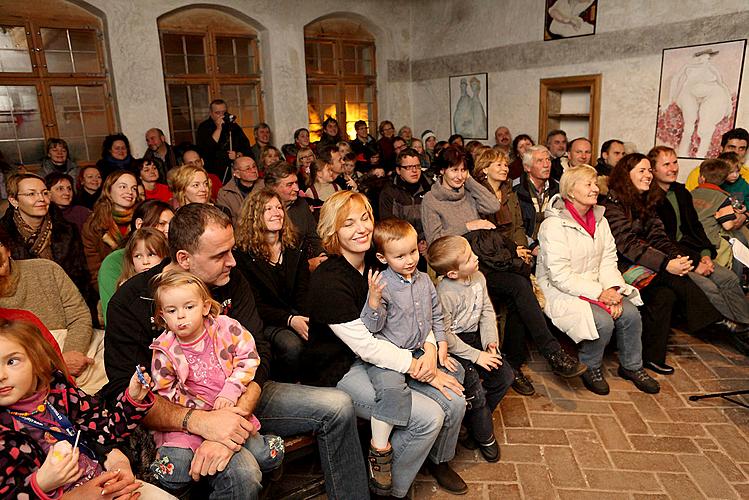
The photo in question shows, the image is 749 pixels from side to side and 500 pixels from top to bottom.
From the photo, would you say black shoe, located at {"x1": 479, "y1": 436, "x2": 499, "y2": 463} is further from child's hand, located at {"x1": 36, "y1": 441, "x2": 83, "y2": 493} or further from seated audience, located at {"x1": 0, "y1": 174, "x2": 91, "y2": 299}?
seated audience, located at {"x1": 0, "y1": 174, "x2": 91, "y2": 299}

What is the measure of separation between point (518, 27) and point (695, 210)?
17.4ft

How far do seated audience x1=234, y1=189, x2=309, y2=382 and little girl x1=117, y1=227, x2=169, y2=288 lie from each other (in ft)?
1.67

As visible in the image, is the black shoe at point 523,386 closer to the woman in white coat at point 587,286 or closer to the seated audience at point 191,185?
the woman in white coat at point 587,286

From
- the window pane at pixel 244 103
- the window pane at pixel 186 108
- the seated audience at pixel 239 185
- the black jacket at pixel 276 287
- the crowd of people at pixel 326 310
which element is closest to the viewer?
the crowd of people at pixel 326 310

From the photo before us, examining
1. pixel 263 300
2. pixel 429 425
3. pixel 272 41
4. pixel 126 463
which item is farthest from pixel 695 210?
pixel 272 41

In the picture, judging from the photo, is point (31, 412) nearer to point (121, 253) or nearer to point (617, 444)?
point (121, 253)

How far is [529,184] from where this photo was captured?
4684mm

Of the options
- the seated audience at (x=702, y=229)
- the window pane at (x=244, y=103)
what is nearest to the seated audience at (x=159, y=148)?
the window pane at (x=244, y=103)

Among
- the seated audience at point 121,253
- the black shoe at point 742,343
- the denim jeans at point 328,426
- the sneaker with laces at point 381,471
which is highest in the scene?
the seated audience at point 121,253

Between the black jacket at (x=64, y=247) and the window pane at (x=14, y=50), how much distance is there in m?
4.76

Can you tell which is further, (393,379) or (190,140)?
(190,140)

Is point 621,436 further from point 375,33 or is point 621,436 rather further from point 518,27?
point 375,33

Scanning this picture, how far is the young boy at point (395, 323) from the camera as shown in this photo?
2496 mm

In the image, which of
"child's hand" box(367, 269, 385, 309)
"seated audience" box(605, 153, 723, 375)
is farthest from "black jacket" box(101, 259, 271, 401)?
"seated audience" box(605, 153, 723, 375)
